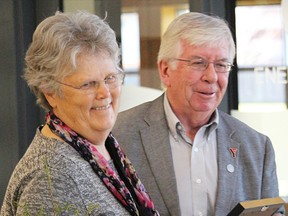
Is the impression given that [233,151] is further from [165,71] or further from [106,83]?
[106,83]

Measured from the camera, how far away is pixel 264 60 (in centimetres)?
459

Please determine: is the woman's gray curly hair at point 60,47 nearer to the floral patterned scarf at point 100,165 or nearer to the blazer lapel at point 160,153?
the floral patterned scarf at point 100,165

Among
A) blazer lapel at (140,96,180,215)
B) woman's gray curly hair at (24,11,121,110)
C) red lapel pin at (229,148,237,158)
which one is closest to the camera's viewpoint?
woman's gray curly hair at (24,11,121,110)

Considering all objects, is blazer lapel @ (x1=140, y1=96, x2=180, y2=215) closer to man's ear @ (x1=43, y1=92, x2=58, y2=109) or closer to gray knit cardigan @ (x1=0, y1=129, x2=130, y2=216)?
gray knit cardigan @ (x1=0, y1=129, x2=130, y2=216)

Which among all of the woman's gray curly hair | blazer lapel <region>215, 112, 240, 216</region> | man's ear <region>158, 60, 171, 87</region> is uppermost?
the woman's gray curly hair

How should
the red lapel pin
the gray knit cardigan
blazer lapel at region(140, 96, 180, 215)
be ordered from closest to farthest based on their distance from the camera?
1. the gray knit cardigan
2. blazer lapel at region(140, 96, 180, 215)
3. the red lapel pin

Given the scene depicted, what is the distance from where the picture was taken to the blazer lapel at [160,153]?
9.96ft

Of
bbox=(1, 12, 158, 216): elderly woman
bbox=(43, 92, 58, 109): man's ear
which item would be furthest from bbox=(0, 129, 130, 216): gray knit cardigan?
bbox=(43, 92, 58, 109): man's ear

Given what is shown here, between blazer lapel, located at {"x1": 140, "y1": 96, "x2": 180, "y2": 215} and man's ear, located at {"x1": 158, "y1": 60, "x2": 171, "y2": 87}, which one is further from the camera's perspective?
man's ear, located at {"x1": 158, "y1": 60, "x2": 171, "y2": 87}

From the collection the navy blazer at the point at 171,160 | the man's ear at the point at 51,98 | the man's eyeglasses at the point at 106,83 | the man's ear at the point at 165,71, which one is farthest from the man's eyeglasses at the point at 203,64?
the man's ear at the point at 51,98

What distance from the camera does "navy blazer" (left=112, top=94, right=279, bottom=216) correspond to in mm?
3055

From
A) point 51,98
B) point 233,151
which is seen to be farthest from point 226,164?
point 51,98

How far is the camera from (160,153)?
123 inches

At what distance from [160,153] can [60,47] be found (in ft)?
3.20
